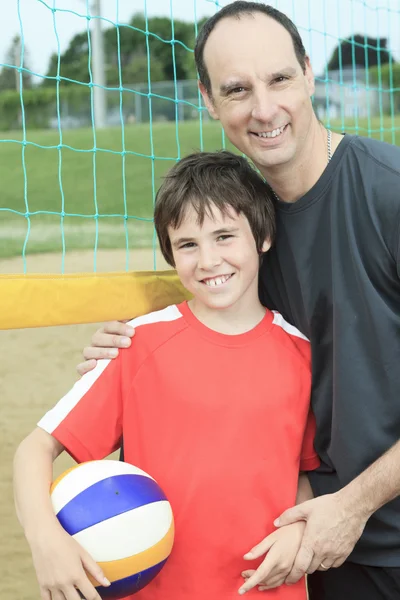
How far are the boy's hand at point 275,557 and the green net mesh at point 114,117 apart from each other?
123 cm

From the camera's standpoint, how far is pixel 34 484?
1.79 meters

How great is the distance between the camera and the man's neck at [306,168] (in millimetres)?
2045

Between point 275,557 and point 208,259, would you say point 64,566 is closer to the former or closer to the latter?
point 275,557

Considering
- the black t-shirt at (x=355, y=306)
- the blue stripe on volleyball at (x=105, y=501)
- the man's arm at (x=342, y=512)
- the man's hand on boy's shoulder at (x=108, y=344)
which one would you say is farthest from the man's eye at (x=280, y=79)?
the blue stripe on volleyball at (x=105, y=501)

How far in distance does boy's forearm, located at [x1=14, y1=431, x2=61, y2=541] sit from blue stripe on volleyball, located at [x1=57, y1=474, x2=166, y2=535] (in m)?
0.05

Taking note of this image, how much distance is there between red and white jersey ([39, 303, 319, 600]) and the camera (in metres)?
1.90

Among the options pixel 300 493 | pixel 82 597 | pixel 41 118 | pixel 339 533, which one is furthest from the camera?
pixel 41 118

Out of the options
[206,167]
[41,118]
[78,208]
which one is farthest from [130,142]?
[206,167]

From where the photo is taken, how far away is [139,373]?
1977 mm

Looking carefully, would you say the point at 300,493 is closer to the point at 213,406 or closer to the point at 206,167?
the point at 213,406

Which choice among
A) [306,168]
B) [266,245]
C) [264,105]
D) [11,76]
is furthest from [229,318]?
[11,76]

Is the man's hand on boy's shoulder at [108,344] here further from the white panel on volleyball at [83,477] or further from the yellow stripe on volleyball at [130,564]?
the yellow stripe on volleyball at [130,564]

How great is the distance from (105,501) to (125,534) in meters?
0.09

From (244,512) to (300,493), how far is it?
0.29 m
